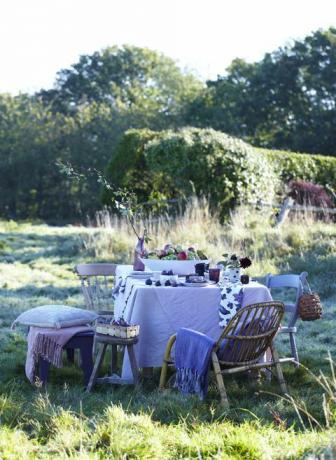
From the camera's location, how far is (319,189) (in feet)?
53.8

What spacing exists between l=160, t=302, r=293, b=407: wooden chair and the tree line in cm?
2133

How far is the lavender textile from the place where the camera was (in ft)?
15.5

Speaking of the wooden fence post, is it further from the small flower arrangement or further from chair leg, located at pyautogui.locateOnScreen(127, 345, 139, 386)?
chair leg, located at pyautogui.locateOnScreen(127, 345, 139, 386)

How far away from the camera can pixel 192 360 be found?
4.82 meters

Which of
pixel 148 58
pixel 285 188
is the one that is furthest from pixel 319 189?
pixel 148 58

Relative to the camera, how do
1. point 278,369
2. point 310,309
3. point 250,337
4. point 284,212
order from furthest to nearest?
point 284,212 → point 310,309 → point 278,369 → point 250,337

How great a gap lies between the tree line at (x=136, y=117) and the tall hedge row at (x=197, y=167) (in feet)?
34.6

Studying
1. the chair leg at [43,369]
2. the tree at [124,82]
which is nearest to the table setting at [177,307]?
the chair leg at [43,369]

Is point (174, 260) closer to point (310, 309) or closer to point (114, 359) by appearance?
point (114, 359)

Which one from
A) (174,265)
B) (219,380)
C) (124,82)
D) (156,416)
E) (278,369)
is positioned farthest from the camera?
(124,82)

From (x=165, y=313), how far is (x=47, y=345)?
0.90m

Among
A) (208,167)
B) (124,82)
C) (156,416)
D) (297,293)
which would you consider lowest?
(156,416)

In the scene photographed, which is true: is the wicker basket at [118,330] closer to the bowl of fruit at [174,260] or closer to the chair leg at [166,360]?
the chair leg at [166,360]

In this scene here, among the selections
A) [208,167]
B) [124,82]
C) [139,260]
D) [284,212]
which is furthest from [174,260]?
[124,82]
